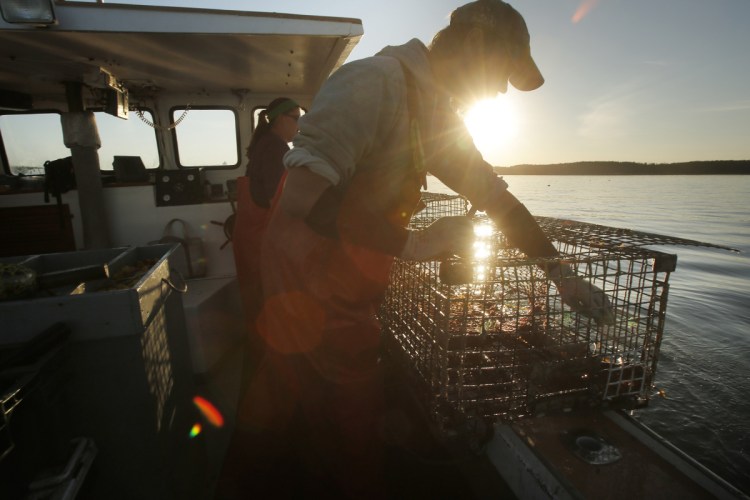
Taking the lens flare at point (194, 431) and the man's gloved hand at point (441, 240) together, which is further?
the lens flare at point (194, 431)

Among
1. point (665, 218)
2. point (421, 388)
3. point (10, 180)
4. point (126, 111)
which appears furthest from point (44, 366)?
point (665, 218)

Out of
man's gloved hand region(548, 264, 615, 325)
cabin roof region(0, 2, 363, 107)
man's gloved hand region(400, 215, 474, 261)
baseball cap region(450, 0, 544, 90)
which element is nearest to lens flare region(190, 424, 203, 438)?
man's gloved hand region(400, 215, 474, 261)

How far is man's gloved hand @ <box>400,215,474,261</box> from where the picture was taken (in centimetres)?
159

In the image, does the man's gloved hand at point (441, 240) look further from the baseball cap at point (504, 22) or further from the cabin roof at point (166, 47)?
the cabin roof at point (166, 47)

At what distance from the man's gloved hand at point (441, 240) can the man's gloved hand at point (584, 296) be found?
0.53m

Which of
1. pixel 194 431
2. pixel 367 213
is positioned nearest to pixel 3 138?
pixel 194 431

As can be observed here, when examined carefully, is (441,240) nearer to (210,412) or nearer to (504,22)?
(504,22)

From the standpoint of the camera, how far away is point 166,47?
338 cm

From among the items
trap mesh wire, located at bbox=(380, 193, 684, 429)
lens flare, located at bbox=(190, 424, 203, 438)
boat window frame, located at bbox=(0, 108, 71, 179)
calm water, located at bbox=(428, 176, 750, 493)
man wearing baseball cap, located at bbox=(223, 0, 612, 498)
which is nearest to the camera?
man wearing baseball cap, located at bbox=(223, 0, 612, 498)

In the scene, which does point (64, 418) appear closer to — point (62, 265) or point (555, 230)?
point (62, 265)

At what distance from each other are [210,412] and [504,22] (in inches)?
140

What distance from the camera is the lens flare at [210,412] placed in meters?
2.95

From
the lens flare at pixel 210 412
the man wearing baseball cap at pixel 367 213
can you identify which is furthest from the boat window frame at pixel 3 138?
the man wearing baseball cap at pixel 367 213

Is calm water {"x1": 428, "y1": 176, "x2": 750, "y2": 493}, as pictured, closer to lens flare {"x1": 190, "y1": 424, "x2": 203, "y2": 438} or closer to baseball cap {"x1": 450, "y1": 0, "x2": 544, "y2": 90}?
baseball cap {"x1": 450, "y1": 0, "x2": 544, "y2": 90}
